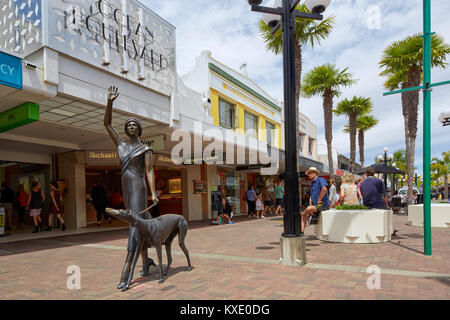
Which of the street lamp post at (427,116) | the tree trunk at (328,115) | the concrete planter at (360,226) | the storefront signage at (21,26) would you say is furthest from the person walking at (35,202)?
the tree trunk at (328,115)

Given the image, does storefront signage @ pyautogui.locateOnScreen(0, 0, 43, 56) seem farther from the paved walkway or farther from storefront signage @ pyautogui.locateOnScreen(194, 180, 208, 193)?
storefront signage @ pyautogui.locateOnScreen(194, 180, 208, 193)

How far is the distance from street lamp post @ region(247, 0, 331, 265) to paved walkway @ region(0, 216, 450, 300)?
304mm

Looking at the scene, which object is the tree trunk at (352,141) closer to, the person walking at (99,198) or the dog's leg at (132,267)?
the person walking at (99,198)

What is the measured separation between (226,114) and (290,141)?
493 inches

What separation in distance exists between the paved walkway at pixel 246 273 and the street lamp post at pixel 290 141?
1.00 ft

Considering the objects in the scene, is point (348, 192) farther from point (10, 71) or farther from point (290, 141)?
point (10, 71)

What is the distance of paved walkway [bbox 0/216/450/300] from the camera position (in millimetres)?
3738

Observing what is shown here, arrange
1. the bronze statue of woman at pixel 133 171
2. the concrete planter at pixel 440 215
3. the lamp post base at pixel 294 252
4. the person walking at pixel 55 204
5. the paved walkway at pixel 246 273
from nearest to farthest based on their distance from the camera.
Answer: the paved walkway at pixel 246 273 < the bronze statue of woman at pixel 133 171 < the lamp post base at pixel 294 252 < the concrete planter at pixel 440 215 < the person walking at pixel 55 204

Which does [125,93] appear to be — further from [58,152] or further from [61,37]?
[58,152]

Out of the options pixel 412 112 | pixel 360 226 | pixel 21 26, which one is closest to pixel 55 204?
pixel 21 26

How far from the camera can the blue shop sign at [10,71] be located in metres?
6.10

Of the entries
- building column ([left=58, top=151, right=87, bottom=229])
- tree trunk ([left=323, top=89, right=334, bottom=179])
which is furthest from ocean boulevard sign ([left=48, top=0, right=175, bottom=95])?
tree trunk ([left=323, top=89, right=334, bottom=179])

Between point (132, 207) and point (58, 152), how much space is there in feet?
34.9
